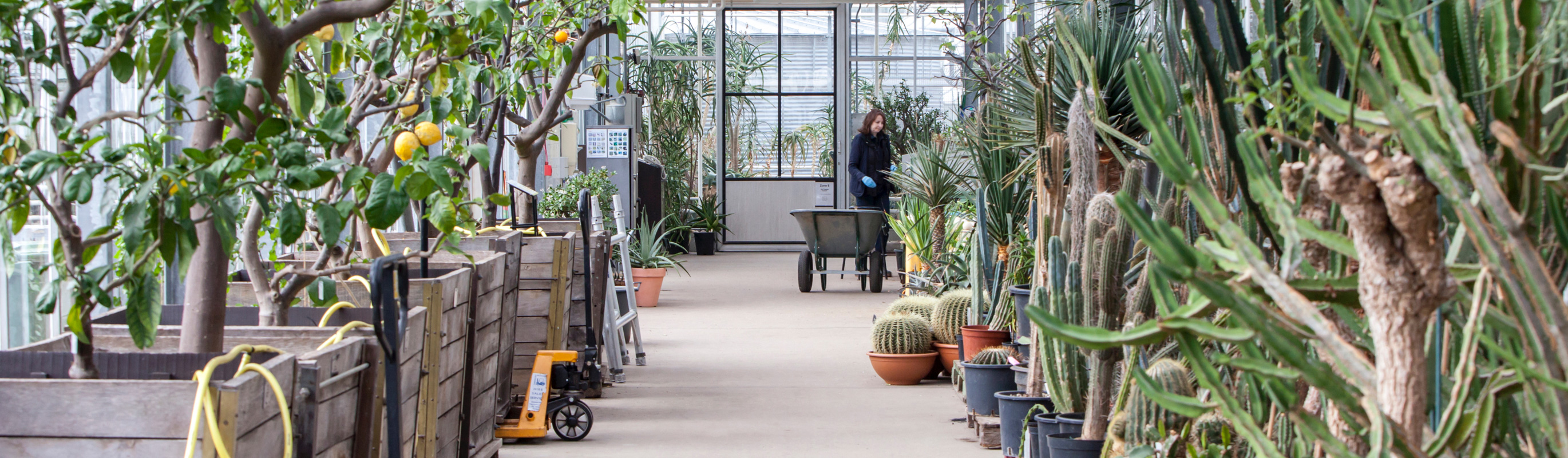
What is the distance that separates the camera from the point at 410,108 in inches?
79.8

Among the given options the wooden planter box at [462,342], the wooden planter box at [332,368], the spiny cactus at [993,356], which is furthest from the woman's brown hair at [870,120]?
Result: the wooden planter box at [332,368]

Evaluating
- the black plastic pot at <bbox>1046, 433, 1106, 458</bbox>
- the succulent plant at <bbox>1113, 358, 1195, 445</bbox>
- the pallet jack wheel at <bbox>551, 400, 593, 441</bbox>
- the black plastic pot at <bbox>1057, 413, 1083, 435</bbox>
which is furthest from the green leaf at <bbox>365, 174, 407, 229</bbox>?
the pallet jack wheel at <bbox>551, 400, 593, 441</bbox>

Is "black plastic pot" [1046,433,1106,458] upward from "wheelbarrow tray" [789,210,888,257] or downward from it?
downward

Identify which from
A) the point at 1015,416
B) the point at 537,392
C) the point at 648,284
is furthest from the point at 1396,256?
the point at 648,284

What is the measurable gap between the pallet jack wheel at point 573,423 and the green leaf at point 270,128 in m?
2.19

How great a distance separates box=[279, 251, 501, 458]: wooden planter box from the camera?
86.0 inches

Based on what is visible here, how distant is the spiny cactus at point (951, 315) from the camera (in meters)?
4.38

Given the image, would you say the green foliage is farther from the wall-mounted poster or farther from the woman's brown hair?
the wall-mounted poster

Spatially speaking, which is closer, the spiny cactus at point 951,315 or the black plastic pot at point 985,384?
the black plastic pot at point 985,384

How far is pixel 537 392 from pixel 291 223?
2.06m

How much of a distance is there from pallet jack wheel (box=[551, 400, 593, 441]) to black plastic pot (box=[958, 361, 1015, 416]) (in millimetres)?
1134

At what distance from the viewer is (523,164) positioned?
14.7 ft

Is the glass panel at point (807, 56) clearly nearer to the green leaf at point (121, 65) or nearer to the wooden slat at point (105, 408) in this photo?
the green leaf at point (121, 65)

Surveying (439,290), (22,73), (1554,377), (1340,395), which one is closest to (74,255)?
(22,73)
